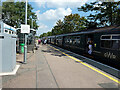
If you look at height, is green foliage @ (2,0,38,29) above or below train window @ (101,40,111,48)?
above

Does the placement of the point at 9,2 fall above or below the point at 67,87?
above

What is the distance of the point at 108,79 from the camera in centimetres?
484

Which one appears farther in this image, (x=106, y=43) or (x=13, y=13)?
(x=13, y=13)

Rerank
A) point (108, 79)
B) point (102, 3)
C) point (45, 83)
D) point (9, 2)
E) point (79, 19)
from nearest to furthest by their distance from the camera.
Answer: point (45, 83), point (108, 79), point (102, 3), point (9, 2), point (79, 19)

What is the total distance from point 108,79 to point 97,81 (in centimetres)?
64

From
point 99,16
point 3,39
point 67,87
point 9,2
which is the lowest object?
point 67,87

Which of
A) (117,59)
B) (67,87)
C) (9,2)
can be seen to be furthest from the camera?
(9,2)

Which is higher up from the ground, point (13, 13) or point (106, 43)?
point (13, 13)

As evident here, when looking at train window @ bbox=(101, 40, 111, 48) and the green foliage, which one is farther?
the green foliage

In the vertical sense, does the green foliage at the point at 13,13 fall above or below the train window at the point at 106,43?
above

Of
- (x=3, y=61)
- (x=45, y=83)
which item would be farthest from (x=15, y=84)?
(x=3, y=61)

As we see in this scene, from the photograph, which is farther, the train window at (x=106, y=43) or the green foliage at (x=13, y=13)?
the green foliage at (x=13, y=13)

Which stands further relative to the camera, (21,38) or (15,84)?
(21,38)

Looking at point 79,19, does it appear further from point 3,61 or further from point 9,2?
point 3,61
